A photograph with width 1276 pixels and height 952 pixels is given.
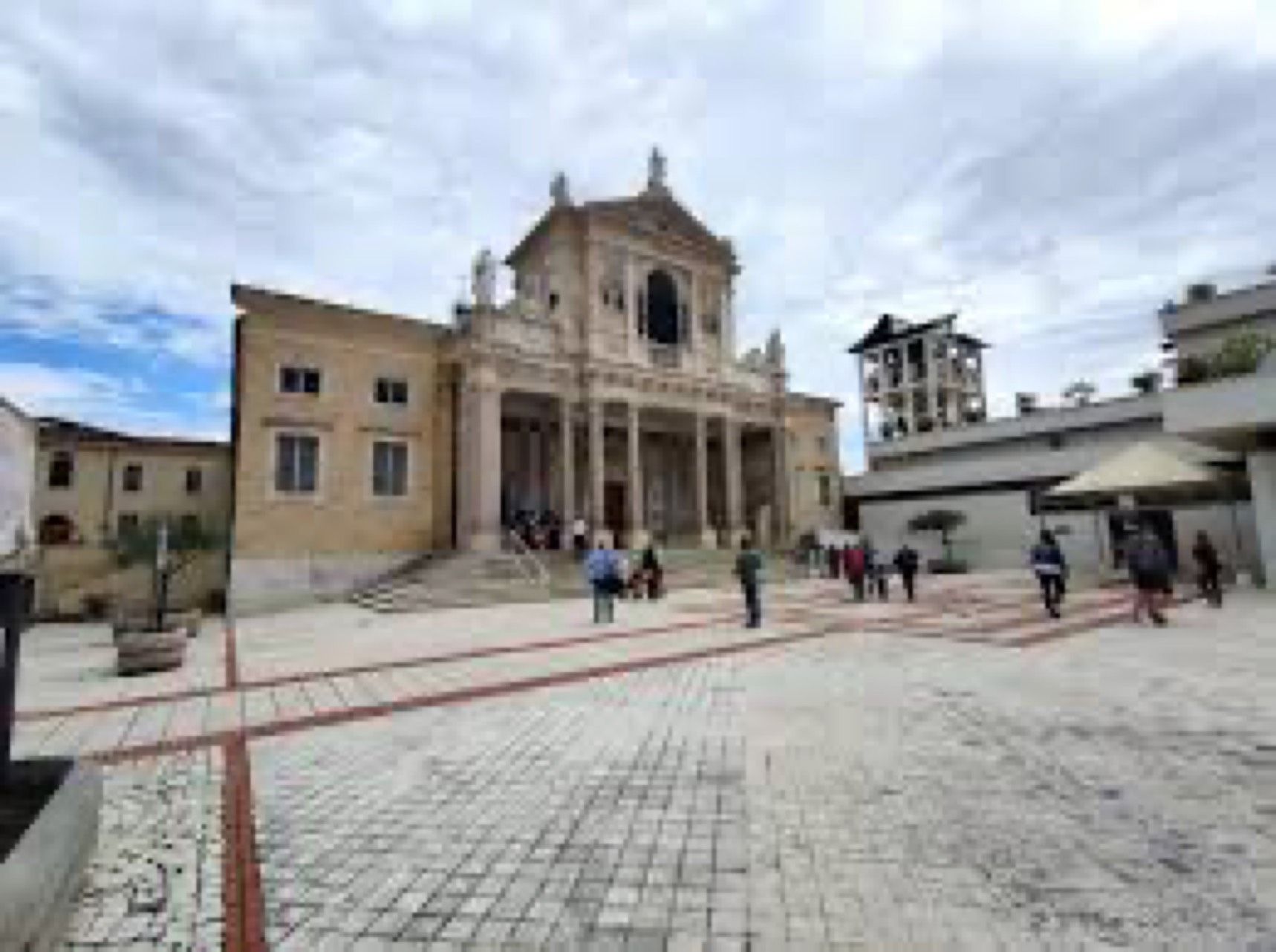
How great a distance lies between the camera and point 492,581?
18.8 meters

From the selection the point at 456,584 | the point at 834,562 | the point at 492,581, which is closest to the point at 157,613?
the point at 456,584

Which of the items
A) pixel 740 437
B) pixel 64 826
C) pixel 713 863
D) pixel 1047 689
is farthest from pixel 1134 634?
pixel 740 437

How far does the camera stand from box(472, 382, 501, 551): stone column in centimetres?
2062

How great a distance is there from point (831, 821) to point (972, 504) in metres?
34.2

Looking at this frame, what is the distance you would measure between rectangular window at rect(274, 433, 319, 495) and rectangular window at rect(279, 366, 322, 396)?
4.80ft

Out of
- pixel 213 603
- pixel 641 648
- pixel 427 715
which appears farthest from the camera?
pixel 213 603

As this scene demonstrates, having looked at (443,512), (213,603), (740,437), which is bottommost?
(213,603)

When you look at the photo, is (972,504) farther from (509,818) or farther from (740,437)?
(509,818)

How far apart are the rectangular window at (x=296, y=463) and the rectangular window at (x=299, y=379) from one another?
1463mm

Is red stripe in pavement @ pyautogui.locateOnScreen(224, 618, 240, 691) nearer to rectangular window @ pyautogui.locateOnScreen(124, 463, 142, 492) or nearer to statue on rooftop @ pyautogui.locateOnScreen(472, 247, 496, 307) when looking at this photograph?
statue on rooftop @ pyautogui.locateOnScreen(472, 247, 496, 307)

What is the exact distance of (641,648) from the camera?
9.26 metres

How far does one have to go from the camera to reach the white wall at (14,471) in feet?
14.9

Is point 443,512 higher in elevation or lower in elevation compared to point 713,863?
higher

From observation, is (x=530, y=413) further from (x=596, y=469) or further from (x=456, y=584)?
(x=456, y=584)
